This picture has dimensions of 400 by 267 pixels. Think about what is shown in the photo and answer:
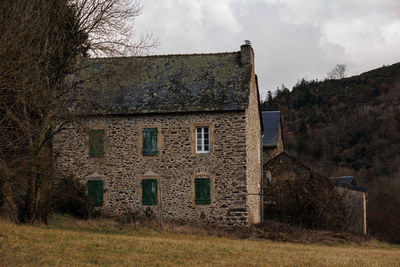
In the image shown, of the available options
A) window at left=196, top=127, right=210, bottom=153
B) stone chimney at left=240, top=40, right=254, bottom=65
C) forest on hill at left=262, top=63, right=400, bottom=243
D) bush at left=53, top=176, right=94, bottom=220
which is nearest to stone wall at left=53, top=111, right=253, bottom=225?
window at left=196, top=127, right=210, bottom=153

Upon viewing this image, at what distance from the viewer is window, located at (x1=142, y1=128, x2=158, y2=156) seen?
2430 centimetres

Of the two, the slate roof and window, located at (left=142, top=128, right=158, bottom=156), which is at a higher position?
the slate roof

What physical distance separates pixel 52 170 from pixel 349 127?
5124cm

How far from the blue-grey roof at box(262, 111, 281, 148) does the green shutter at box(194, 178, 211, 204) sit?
12.7 meters

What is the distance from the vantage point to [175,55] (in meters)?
27.0

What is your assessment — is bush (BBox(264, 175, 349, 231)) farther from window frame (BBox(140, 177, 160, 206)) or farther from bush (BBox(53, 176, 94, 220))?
bush (BBox(53, 176, 94, 220))

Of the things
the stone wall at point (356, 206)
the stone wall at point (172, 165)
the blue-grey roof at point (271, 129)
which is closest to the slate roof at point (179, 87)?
the stone wall at point (172, 165)

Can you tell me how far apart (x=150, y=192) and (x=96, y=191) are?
8.12 ft

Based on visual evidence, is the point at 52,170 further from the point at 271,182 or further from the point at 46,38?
the point at 271,182

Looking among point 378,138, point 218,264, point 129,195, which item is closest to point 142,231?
point 129,195

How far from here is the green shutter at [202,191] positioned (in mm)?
23625

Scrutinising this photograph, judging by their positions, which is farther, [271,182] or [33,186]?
[271,182]

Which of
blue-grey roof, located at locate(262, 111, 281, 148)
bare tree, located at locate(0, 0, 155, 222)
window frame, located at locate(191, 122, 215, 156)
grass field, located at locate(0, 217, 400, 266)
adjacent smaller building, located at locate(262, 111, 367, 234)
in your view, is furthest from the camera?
blue-grey roof, located at locate(262, 111, 281, 148)

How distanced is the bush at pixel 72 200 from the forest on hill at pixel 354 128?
2176 centimetres
